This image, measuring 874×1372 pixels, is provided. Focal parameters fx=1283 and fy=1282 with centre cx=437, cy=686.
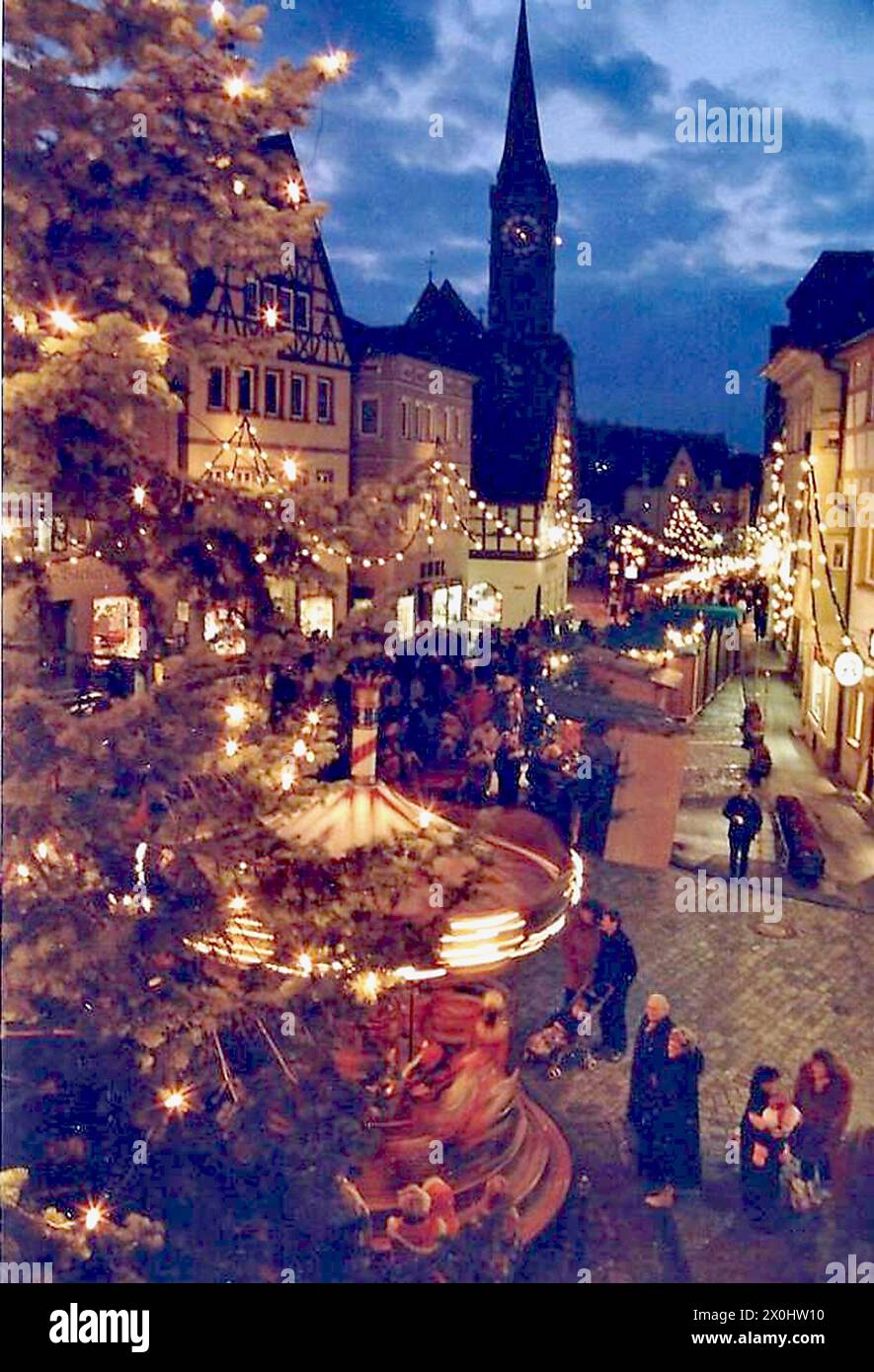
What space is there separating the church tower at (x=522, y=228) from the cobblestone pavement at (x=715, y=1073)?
37883 millimetres

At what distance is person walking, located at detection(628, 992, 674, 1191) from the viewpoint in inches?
338

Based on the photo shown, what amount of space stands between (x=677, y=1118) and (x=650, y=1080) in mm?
299

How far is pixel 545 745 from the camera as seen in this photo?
56.4 ft

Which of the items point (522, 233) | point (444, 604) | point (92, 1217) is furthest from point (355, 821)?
→ point (522, 233)

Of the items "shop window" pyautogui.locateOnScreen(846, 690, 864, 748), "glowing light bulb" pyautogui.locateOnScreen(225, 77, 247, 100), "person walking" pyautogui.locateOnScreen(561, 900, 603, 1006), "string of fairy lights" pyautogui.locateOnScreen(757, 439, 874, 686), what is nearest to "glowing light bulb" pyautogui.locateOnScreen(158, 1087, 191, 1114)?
"glowing light bulb" pyautogui.locateOnScreen(225, 77, 247, 100)

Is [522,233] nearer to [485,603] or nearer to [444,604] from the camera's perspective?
[485,603]

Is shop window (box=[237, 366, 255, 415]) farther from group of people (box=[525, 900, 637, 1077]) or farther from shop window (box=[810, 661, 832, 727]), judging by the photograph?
group of people (box=[525, 900, 637, 1077])

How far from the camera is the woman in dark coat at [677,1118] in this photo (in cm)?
852

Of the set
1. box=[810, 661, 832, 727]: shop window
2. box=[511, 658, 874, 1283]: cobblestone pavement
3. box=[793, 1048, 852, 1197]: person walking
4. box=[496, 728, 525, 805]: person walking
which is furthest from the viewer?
box=[810, 661, 832, 727]: shop window

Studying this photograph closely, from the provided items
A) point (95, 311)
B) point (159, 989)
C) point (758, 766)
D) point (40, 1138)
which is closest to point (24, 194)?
point (95, 311)

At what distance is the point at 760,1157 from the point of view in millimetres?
8273

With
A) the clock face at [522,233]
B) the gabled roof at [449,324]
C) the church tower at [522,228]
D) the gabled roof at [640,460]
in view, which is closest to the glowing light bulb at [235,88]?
the gabled roof at [449,324]

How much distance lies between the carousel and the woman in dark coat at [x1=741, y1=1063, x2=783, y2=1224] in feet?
3.90

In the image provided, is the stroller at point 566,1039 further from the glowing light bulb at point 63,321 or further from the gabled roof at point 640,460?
the gabled roof at point 640,460
